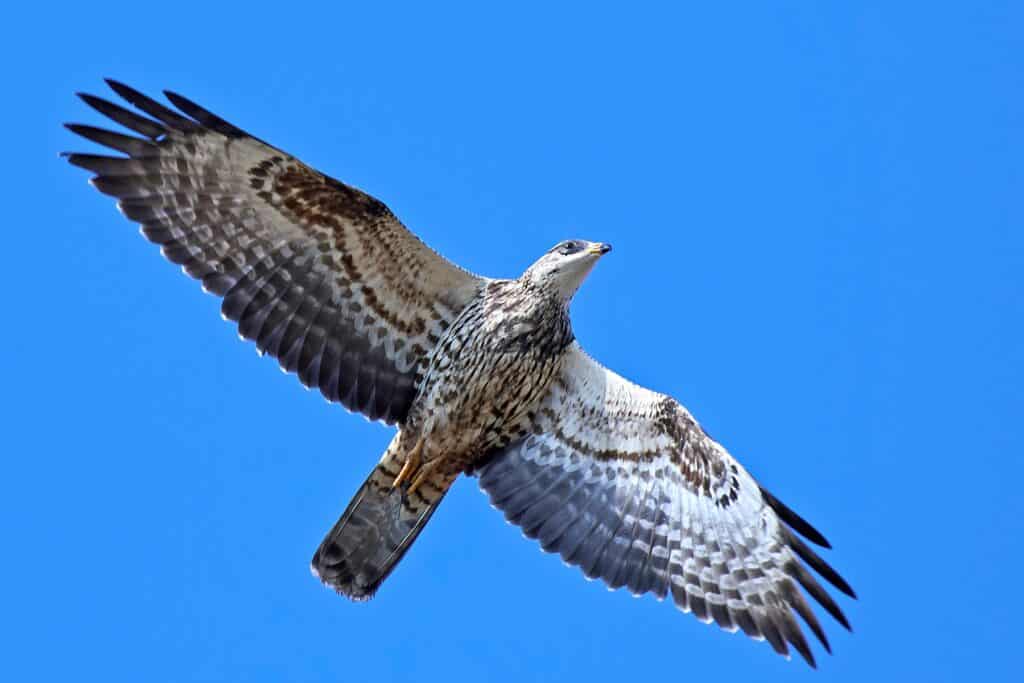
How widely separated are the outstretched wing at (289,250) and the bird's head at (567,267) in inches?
20.7

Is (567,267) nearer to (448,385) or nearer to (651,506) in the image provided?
(448,385)

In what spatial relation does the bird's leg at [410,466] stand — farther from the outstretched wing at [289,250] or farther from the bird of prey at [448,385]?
the outstretched wing at [289,250]

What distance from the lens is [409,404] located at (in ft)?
45.2

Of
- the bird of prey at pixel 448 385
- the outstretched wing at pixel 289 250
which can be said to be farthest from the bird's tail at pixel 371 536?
the outstretched wing at pixel 289 250

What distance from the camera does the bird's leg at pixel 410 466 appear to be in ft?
43.8

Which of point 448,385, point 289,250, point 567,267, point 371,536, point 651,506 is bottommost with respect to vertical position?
point 371,536

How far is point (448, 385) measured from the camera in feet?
44.4

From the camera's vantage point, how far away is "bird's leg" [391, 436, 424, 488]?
13344 millimetres

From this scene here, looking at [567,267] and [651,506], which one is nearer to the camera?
[567,267]

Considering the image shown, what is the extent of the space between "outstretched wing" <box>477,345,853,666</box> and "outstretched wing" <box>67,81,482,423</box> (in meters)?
1.07

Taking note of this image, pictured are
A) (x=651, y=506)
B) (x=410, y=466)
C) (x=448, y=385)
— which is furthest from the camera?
(x=651, y=506)

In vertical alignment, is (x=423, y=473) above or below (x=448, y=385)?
below

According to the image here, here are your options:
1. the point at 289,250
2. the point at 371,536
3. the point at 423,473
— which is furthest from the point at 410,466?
the point at 289,250

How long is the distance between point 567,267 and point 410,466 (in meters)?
1.85
